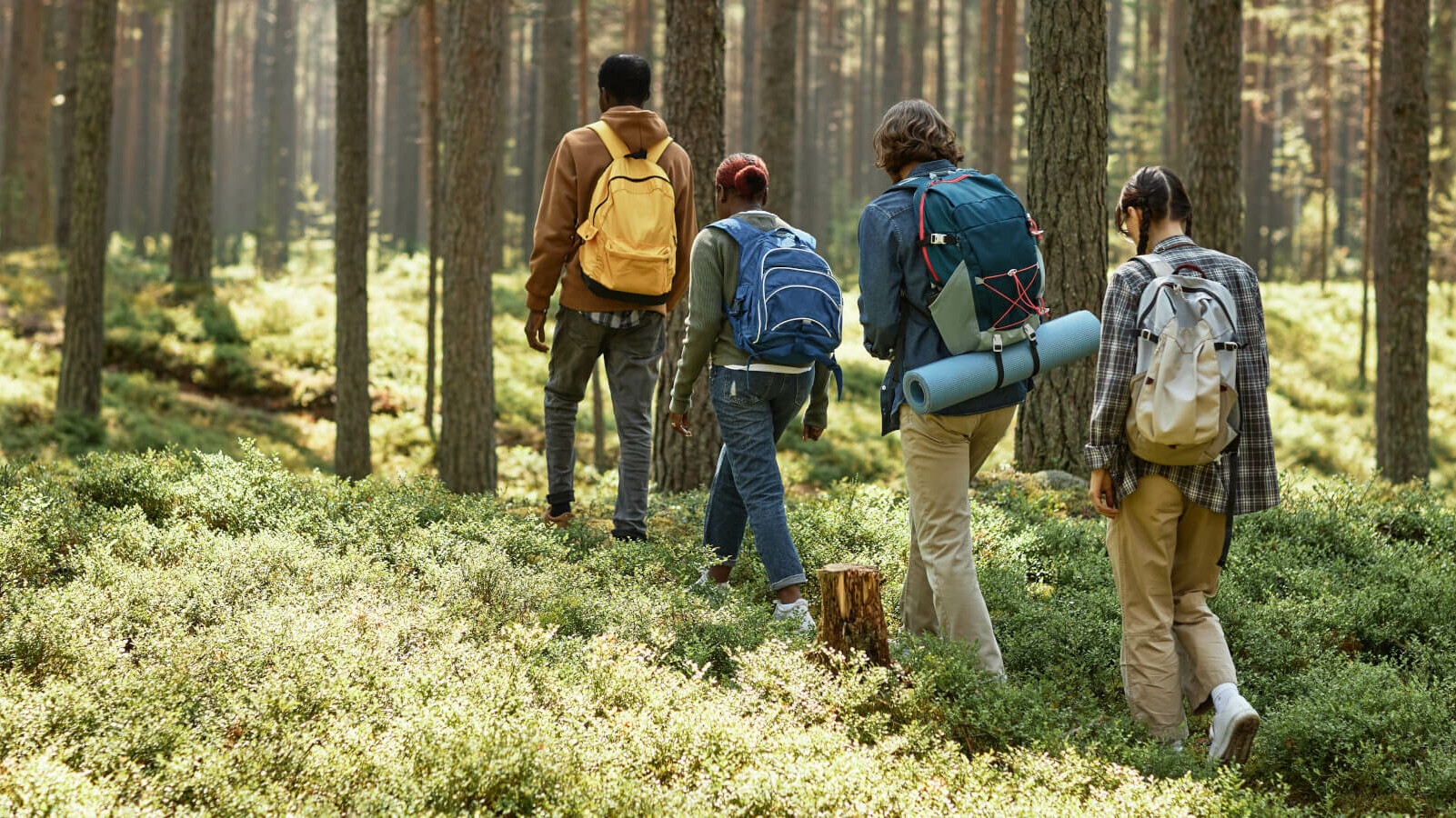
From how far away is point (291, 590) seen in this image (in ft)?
15.0

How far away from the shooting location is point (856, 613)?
430 cm

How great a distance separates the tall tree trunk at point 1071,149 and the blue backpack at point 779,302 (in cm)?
369

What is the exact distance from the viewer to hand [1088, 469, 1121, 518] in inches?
163

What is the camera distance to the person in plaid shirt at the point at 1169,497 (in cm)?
407

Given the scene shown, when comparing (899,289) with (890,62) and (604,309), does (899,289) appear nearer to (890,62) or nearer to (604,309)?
(604,309)

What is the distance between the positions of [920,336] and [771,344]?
2.46 ft

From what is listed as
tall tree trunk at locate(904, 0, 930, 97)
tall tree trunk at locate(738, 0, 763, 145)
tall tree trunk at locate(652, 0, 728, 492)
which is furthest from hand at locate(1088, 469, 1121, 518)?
tall tree trunk at locate(738, 0, 763, 145)

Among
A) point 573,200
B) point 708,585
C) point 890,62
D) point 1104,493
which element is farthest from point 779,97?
point 890,62

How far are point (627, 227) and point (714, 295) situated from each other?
35.3 inches

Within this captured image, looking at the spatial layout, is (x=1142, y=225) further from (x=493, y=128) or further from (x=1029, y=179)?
(x=493, y=128)

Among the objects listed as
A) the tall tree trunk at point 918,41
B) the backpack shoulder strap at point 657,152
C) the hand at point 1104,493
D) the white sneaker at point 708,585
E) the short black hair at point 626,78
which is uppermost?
the tall tree trunk at point 918,41

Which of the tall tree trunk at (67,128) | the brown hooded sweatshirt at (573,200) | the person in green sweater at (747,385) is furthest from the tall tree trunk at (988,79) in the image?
the person in green sweater at (747,385)

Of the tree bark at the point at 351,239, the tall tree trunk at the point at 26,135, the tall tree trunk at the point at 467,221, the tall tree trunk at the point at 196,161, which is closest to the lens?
the tall tree trunk at the point at 467,221

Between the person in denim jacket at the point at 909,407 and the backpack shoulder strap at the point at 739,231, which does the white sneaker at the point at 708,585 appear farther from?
the backpack shoulder strap at the point at 739,231
